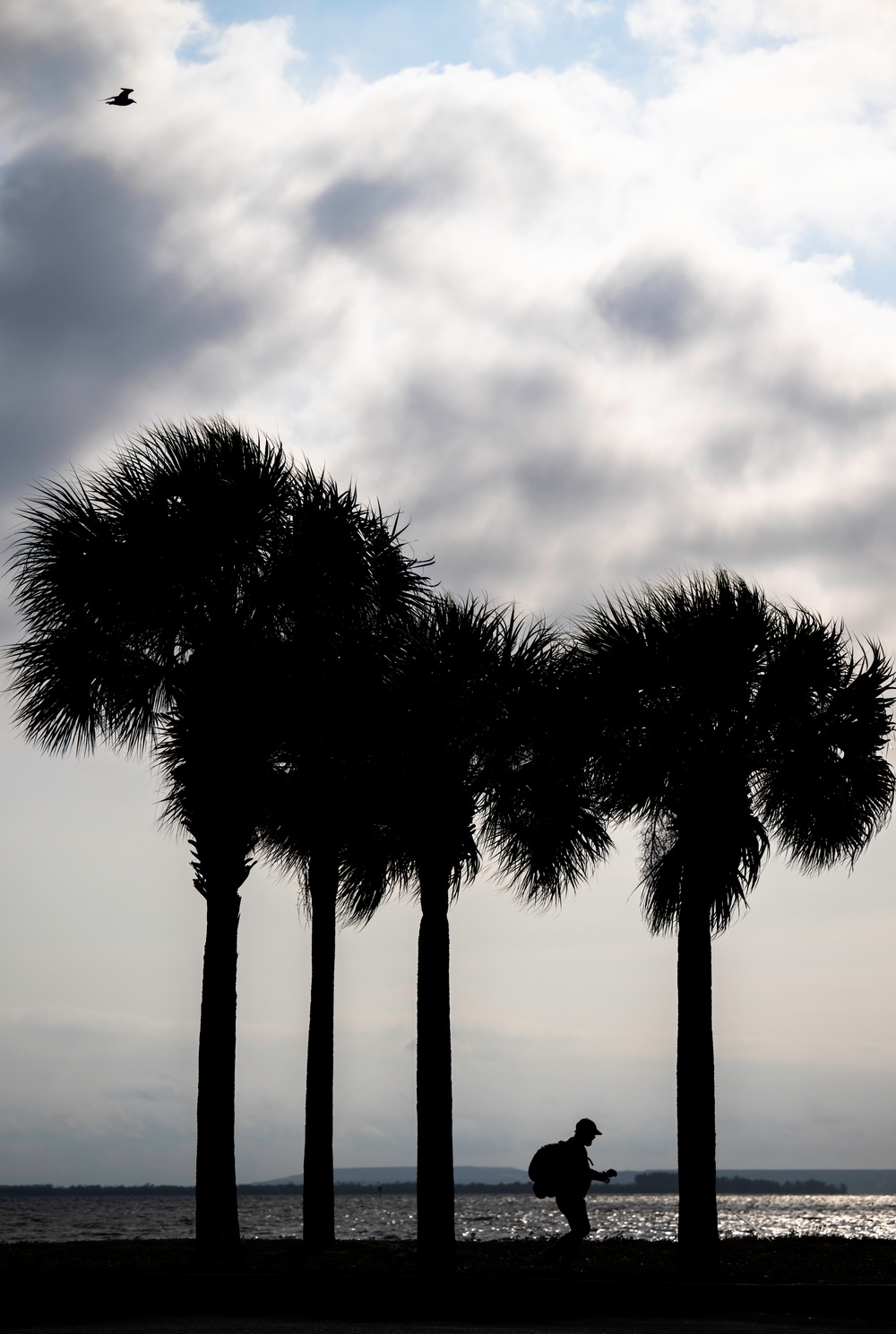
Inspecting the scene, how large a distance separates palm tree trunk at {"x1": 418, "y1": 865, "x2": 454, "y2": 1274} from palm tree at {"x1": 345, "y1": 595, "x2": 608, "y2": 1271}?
23 mm

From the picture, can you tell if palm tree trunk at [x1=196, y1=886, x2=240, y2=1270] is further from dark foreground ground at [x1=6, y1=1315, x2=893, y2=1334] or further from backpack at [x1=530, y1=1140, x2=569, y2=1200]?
dark foreground ground at [x1=6, y1=1315, x2=893, y2=1334]

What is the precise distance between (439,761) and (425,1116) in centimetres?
438

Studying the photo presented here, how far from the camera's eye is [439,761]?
56.5ft

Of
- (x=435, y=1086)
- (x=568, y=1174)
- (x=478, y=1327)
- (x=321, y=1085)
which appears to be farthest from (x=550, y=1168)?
(x=321, y=1085)

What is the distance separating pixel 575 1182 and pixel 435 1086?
7.40 feet

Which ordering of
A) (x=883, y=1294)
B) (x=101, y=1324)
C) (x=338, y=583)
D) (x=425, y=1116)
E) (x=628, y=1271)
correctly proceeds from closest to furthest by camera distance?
1. (x=101, y=1324)
2. (x=883, y=1294)
3. (x=628, y=1271)
4. (x=425, y=1116)
5. (x=338, y=583)

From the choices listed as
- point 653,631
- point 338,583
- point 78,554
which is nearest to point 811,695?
point 653,631

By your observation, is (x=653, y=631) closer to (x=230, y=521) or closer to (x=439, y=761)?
(x=439, y=761)

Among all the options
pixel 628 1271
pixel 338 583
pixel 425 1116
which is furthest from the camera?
pixel 338 583

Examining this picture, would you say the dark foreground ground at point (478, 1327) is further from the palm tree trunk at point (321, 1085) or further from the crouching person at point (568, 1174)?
the palm tree trunk at point (321, 1085)

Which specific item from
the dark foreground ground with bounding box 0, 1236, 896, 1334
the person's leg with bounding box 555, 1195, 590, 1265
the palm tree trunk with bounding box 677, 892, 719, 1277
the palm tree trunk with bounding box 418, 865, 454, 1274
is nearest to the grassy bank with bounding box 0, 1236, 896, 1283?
the person's leg with bounding box 555, 1195, 590, 1265

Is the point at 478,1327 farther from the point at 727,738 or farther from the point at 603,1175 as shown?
the point at 727,738

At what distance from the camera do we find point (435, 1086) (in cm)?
1620

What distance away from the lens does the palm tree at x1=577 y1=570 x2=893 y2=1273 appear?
16.8 m
